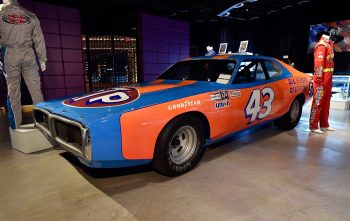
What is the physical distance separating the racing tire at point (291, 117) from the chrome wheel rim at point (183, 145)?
202cm

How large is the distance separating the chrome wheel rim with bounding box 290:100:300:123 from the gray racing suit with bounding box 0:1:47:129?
3753 millimetres

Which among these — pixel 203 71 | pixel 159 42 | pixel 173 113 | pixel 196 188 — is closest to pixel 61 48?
pixel 159 42

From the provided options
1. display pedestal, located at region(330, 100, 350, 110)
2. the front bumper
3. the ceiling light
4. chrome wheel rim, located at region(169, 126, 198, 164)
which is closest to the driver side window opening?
chrome wheel rim, located at region(169, 126, 198, 164)

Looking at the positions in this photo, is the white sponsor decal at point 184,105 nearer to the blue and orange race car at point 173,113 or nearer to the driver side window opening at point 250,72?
the blue and orange race car at point 173,113

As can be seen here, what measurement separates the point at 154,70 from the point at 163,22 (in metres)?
1.96

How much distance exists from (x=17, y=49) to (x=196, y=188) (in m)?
2.68

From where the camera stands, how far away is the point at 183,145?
2404mm

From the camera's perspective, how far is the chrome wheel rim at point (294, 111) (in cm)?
384

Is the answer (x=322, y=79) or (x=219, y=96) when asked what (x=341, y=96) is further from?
(x=219, y=96)

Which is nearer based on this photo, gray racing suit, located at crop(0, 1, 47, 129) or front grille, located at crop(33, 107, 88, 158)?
front grille, located at crop(33, 107, 88, 158)

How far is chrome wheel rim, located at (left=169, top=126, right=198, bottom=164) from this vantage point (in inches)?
90.7

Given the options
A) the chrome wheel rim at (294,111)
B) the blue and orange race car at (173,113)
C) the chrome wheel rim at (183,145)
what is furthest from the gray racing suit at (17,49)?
the chrome wheel rim at (294,111)

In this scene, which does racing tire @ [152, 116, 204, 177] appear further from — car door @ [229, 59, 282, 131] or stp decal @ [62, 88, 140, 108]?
car door @ [229, 59, 282, 131]

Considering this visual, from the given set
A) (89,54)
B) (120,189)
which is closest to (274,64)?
(120,189)
